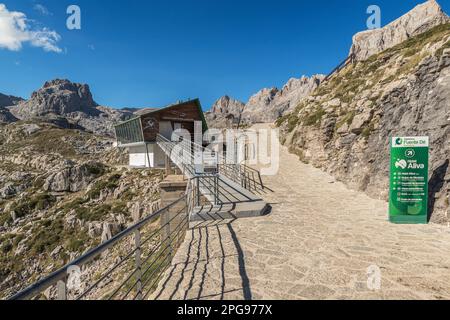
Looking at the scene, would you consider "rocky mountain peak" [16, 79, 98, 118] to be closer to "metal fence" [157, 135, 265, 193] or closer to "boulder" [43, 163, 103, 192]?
"boulder" [43, 163, 103, 192]

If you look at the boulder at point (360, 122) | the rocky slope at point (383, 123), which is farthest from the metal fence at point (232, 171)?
the boulder at point (360, 122)

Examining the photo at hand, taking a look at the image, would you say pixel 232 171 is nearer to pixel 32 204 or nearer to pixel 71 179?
pixel 71 179

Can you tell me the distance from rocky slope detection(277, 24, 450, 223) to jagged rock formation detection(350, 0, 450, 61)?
23260 mm

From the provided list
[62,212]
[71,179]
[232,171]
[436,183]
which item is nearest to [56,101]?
[71,179]

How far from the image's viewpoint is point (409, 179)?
733cm

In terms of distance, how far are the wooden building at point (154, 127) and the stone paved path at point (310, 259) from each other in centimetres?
2197

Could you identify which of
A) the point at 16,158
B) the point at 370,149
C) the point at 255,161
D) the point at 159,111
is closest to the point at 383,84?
the point at 370,149

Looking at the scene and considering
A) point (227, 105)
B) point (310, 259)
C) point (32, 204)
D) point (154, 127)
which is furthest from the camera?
point (227, 105)

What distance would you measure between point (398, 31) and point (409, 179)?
48509 millimetres

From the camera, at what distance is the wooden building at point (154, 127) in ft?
89.9

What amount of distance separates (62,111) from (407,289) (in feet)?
704

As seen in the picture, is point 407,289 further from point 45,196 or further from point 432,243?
point 45,196

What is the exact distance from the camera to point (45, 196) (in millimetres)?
33531

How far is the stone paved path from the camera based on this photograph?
3.81 m
